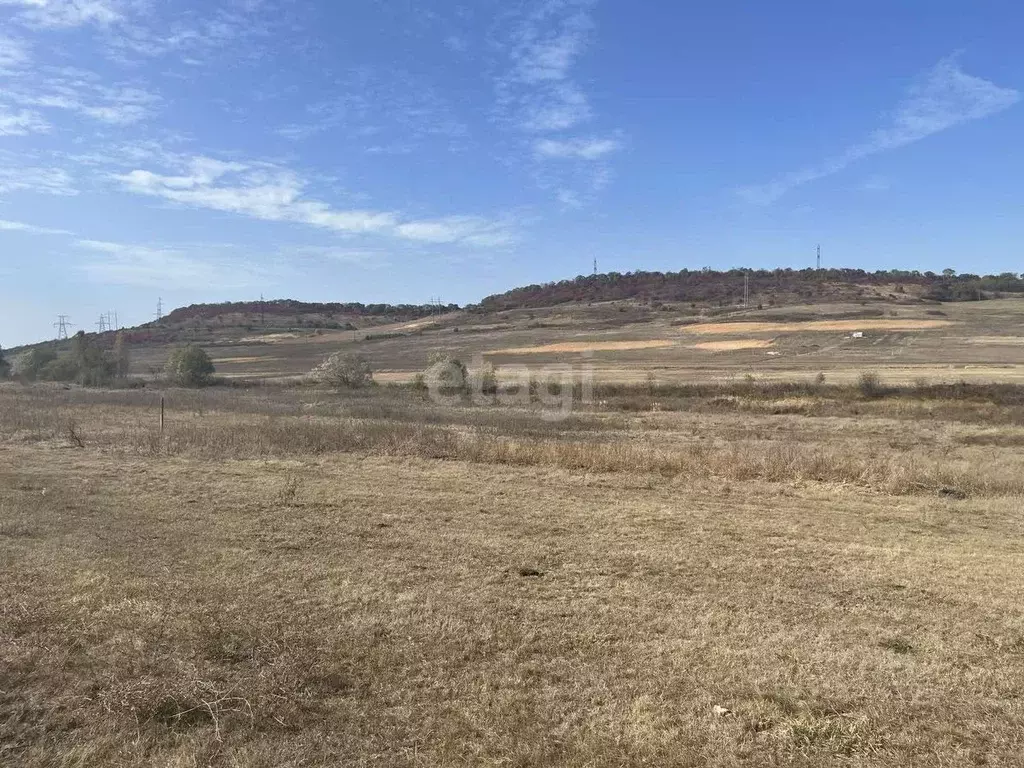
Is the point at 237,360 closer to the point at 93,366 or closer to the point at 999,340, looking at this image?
the point at 93,366

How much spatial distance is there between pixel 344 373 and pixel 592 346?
41236mm

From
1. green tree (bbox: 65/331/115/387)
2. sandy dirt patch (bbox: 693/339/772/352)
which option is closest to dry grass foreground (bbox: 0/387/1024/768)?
green tree (bbox: 65/331/115/387)

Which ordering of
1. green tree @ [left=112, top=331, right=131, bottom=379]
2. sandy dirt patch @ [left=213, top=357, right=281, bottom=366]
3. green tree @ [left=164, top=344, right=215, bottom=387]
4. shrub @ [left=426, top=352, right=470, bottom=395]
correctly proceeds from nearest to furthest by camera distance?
1. shrub @ [left=426, top=352, right=470, bottom=395]
2. green tree @ [left=164, top=344, right=215, bottom=387]
3. green tree @ [left=112, top=331, right=131, bottom=379]
4. sandy dirt patch @ [left=213, top=357, right=281, bottom=366]

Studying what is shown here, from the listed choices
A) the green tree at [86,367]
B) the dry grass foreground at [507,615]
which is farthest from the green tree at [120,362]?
the dry grass foreground at [507,615]

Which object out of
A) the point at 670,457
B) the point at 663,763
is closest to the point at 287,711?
the point at 663,763

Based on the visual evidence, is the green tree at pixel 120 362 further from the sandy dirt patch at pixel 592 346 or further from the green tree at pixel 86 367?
the sandy dirt patch at pixel 592 346

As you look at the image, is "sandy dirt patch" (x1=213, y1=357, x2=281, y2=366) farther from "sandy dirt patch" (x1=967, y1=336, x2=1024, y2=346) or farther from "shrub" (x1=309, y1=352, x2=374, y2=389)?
"sandy dirt patch" (x1=967, y1=336, x2=1024, y2=346)

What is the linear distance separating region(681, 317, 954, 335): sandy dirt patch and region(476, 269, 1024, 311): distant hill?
27.8m

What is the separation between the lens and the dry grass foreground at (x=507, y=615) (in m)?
4.60

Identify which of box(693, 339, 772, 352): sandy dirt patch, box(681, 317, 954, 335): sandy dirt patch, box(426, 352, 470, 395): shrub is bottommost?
box(426, 352, 470, 395): shrub

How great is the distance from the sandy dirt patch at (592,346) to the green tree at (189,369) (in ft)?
119

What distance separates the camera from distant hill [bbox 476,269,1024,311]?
11500 cm

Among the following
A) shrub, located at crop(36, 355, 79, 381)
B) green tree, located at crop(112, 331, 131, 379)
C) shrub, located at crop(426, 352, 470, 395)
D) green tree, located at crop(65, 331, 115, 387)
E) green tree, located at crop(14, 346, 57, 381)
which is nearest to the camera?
shrub, located at crop(426, 352, 470, 395)

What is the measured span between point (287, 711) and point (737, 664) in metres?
3.52
